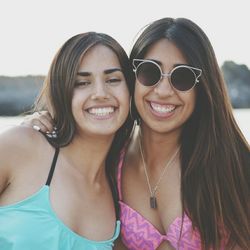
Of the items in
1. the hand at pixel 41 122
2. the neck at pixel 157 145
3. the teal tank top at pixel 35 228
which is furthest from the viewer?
the neck at pixel 157 145

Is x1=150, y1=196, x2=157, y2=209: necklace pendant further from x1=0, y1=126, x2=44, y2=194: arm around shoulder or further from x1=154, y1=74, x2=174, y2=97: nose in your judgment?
x1=0, y1=126, x2=44, y2=194: arm around shoulder

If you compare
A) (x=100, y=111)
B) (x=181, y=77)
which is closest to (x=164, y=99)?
(x=181, y=77)

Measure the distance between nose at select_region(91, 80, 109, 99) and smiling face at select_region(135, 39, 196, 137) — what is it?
0.37 m

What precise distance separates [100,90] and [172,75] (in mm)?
535

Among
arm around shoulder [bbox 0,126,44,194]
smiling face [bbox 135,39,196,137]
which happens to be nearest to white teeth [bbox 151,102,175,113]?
smiling face [bbox 135,39,196,137]

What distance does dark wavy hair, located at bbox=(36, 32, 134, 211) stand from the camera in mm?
3076

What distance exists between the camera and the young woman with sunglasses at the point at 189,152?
132 inches

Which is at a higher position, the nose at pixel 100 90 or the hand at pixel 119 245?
the nose at pixel 100 90

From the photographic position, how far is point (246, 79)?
45.3 feet

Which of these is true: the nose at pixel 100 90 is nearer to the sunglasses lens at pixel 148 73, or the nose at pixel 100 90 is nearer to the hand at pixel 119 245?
the sunglasses lens at pixel 148 73

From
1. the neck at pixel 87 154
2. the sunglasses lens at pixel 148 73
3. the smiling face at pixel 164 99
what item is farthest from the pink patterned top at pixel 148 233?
the sunglasses lens at pixel 148 73

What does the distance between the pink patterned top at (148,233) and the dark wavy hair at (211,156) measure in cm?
7

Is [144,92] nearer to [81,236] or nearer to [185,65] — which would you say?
[185,65]

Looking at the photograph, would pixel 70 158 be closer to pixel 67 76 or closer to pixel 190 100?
pixel 67 76
